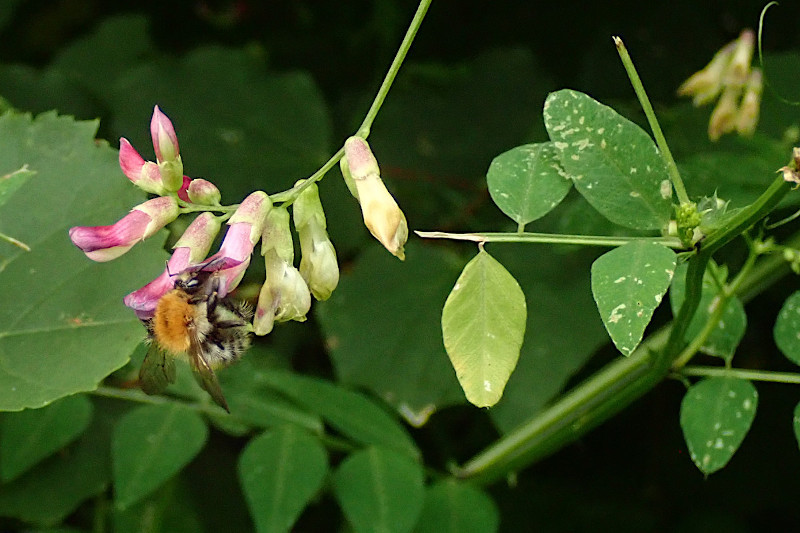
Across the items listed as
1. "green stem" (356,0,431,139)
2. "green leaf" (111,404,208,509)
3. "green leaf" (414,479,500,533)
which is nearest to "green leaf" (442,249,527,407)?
"green stem" (356,0,431,139)

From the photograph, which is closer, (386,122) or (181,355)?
(181,355)

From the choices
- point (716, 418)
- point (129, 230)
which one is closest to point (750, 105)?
point (716, 418)

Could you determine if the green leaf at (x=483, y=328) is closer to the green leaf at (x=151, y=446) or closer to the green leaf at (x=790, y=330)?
the green leaf at (x=790, y=330)

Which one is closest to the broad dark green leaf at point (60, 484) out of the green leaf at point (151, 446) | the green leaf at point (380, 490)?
the green leaf at point (151, 446)

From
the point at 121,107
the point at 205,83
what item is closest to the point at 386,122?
the point at 205,83

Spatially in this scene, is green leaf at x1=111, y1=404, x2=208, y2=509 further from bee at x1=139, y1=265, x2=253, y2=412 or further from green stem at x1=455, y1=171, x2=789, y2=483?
green stem at x1=455, y1=171, x2=789, y2=483

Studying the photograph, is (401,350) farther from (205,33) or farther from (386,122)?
(205,33)

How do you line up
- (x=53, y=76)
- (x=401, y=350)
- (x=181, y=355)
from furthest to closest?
1. (x=53, y=76)
2. (x=401, y=350)
3. (x=181, y=355)
